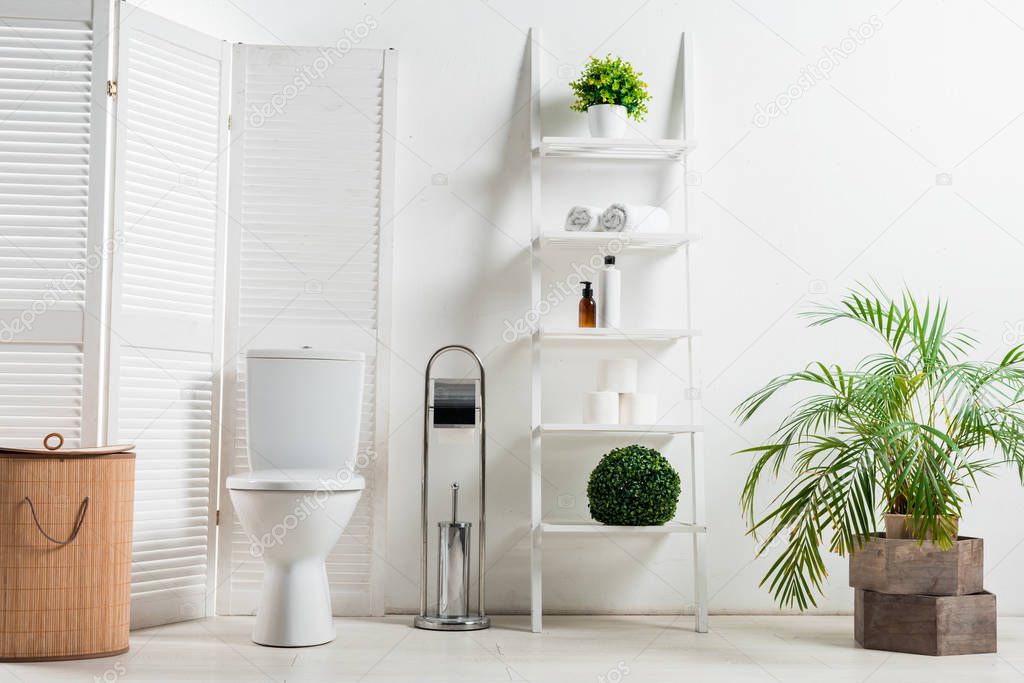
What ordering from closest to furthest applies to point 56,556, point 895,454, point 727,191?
point 56,556 → point 895,454 → point 727,191

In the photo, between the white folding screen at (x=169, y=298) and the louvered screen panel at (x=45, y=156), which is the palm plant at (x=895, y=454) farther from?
the louvered screen panel at (x=45, y=156)

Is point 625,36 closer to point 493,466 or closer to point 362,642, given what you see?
point 493,466

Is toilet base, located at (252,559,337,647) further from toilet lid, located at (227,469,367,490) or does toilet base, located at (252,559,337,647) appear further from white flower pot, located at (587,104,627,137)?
white flower pot, located at (587,104,627,137)

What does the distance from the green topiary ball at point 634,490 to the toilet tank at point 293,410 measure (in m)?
0.81

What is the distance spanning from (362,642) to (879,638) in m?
A: 1.40

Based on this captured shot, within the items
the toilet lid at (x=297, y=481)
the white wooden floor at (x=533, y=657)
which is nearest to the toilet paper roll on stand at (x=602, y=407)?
the white wooden floor at (x=533, y=657)

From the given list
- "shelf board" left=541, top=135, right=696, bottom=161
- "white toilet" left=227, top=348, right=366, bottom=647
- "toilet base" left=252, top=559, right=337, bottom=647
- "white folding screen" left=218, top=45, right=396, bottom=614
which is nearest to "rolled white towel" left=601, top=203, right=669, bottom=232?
"shelf board" left=541, top=135, right=696, bottom=161

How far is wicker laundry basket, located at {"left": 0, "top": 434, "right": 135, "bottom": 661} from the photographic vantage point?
214 centimetres

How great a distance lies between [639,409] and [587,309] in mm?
349

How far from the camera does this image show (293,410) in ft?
8.57

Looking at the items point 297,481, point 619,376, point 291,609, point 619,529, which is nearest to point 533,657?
point 619,529

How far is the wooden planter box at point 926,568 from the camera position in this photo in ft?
7.45

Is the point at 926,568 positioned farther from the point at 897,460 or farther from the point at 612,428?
the point at 612,428

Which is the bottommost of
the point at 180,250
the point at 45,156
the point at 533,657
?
the point at 533,657
